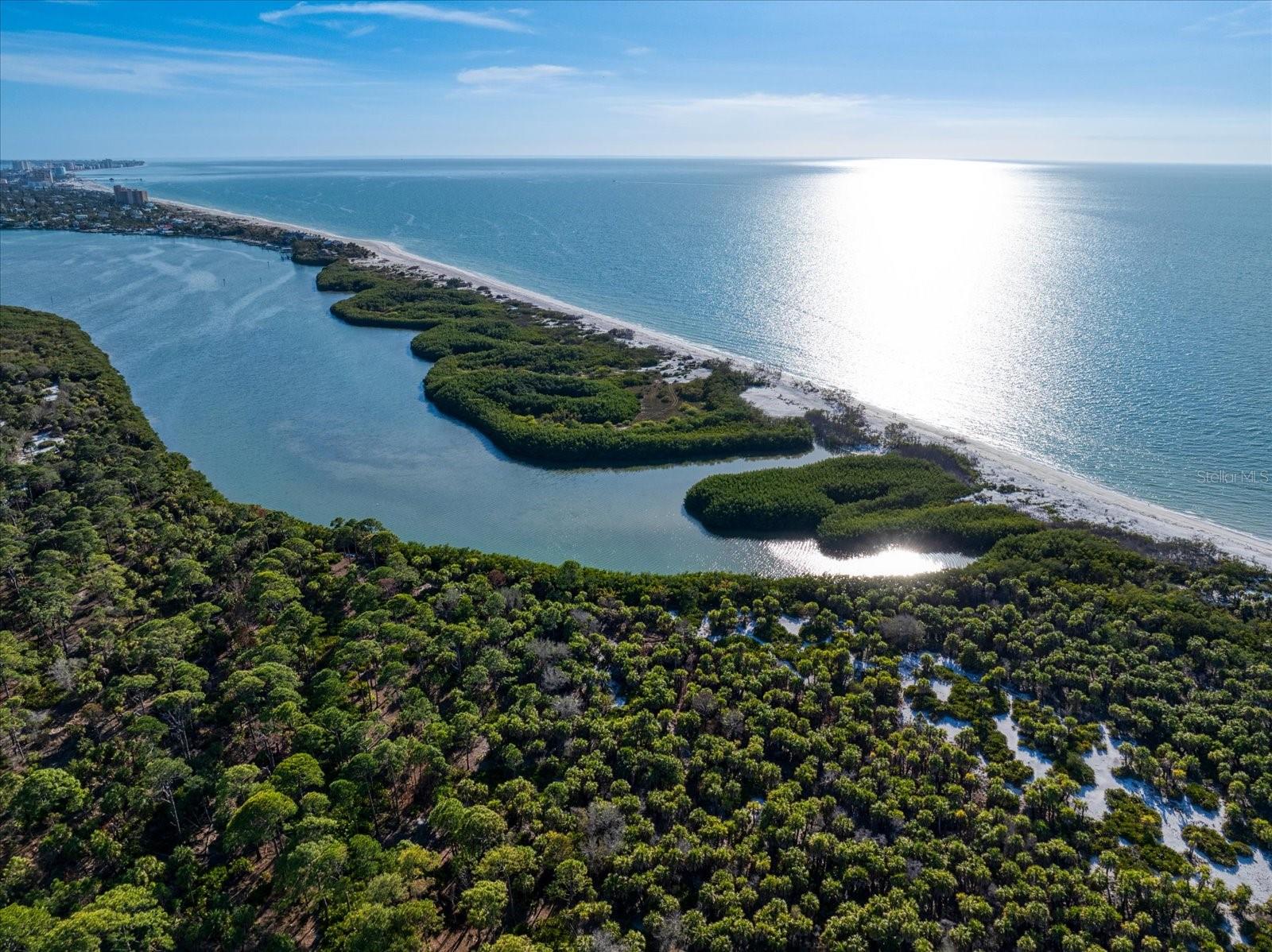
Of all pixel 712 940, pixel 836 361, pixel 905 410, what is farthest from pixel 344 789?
pixel 836 361

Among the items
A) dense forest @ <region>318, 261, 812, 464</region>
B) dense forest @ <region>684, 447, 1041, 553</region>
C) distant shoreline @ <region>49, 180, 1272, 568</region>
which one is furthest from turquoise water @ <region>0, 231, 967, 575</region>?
distant shoreline @ <region>49, 180, 1272, 568</region>

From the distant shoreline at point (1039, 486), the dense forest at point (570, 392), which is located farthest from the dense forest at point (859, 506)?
the dense forest at point (570, 392)

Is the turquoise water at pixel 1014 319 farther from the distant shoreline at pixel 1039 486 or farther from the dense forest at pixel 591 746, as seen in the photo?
the dense forest at pixel 591 746

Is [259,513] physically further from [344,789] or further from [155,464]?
[344,789]

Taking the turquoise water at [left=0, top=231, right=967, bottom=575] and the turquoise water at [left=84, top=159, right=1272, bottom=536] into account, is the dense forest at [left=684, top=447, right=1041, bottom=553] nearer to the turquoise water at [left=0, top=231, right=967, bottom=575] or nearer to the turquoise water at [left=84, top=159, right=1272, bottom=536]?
the turquoise water at [left=0, top=231, right=967, bottom=575]

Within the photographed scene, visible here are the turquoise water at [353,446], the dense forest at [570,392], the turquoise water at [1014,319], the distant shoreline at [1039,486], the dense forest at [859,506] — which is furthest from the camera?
the dense forest at [570,392]

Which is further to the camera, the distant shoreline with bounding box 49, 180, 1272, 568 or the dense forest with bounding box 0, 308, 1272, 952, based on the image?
the distant shoreline with bounding box 49, 180, 1272, 568

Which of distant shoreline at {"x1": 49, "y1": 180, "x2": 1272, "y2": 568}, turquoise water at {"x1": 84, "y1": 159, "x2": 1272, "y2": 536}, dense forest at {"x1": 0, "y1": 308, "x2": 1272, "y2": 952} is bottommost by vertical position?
dense forest at {"x1": 0, "y1": 308, "x2": 1272, "y2": 952}

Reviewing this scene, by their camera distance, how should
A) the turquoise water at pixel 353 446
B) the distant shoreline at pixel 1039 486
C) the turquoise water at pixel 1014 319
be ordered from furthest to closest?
the turquoise water at pixel 1014 319
the turquoise water at pixel 353 446
the distant shoreline at pixel 1039 486
